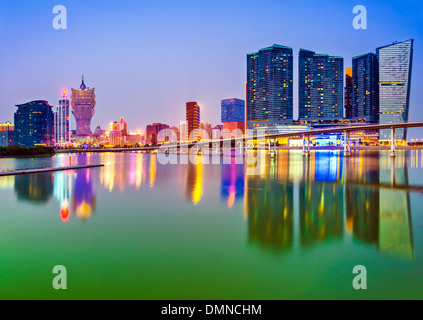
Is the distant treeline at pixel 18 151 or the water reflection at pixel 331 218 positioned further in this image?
the distant treeline at pixel 18 151

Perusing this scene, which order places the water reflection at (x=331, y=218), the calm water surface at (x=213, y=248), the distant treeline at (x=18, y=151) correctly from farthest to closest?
the distant treeline at (x=18, y=151), the water reflection at (x=331, y=218), the calm water surface at (x=213, y=248)

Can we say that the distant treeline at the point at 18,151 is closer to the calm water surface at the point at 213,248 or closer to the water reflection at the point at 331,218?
the calm water surface at the point at 213,248

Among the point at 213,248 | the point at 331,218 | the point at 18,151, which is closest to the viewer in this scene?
the point at 213,248

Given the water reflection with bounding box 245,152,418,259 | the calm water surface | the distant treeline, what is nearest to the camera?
the calm water surface

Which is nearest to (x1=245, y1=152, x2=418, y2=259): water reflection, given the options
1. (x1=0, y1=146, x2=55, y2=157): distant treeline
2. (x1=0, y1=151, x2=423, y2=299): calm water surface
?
(x1=0, y1=151, x2=423, y2=299): calm water surface

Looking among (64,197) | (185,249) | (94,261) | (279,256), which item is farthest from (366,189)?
(64,197)

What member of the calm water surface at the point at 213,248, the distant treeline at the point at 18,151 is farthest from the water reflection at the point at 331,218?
the distant treeline at the point at 18,151

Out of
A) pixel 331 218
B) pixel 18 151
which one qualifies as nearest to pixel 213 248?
pixel 331 218

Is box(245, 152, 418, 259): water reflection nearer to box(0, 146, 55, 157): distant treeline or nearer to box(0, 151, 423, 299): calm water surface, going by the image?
box(0, 151, 423, 299): calm water surface

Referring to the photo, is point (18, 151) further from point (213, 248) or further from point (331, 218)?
point (331, 218)

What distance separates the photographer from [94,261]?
748cm

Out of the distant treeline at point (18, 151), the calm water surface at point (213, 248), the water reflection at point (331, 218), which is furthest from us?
the distant treeline at point (18, 151)
